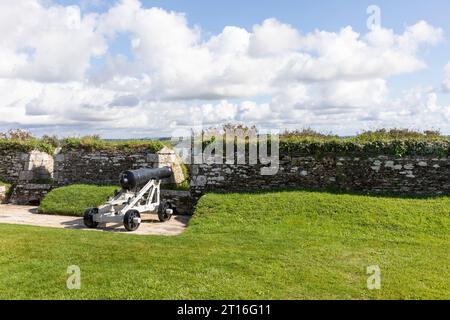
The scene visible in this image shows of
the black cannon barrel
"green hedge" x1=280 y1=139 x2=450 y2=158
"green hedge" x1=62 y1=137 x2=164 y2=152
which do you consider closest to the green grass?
"green hedge" x1=62 y1=137 x2=164 y2=152

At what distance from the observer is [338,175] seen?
11.5 metres

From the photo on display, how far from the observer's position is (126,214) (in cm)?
980

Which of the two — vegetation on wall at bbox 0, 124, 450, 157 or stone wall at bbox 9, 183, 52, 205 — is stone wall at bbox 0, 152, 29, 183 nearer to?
stone wall at bbox 9, 183, 52, 205

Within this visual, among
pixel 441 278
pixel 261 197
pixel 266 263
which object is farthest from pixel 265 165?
pixel 441 278

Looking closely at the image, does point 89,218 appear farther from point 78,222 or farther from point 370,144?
point 370,144

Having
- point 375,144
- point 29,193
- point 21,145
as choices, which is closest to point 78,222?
point 29,193

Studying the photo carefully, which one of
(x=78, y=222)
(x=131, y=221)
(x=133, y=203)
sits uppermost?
(x=133, y=203)

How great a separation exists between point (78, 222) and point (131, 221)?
2171 mm

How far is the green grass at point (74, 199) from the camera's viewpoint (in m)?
12.2

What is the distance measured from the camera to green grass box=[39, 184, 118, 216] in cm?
1223

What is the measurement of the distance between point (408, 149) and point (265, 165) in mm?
4086

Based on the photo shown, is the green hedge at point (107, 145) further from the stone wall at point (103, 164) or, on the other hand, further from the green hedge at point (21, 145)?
the green hedge at point (21, 145)
